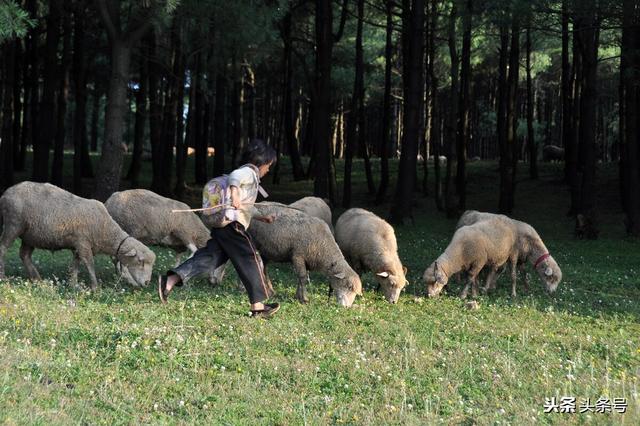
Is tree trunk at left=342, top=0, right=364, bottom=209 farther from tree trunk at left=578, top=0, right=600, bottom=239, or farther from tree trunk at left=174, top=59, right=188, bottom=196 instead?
tree trunk at left=578, top=0, right=600, bottom=239

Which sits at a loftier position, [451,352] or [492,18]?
[492,18]

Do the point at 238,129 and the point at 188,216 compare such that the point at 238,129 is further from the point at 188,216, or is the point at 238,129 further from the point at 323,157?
the point at 188,216

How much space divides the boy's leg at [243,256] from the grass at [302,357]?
1.27ft

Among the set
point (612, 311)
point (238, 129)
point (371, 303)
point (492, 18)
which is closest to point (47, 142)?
point (238, 129)

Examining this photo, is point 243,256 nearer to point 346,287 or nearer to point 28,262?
point 346,287

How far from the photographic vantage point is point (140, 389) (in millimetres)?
6191

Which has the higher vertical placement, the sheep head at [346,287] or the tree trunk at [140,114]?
the tree trunk at [140,114]

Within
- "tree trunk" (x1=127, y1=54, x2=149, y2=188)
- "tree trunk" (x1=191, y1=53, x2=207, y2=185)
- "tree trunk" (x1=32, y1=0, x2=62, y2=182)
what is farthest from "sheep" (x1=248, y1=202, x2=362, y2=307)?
"tree trunk" (x1=191, y1=53, x2=207, y2=185)

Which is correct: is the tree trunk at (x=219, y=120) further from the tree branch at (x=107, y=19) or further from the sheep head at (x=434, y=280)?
the sheep head at (x=434, y=280)

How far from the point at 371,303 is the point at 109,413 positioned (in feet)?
19.7

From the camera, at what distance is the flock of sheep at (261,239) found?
1111 centimetres

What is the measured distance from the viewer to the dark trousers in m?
8.93

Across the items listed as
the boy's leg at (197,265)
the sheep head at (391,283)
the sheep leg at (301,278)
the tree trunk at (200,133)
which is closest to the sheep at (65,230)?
the sheep leg at (301,278)

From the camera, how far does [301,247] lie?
11227 mm
